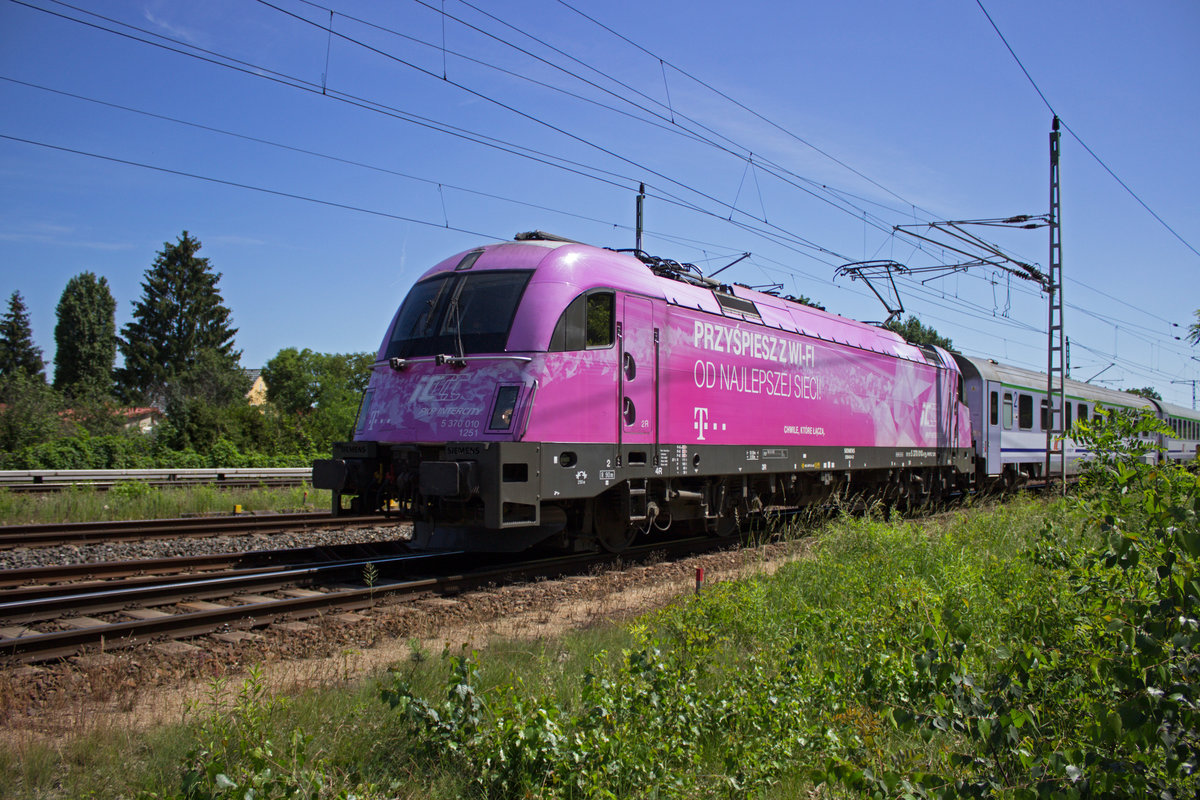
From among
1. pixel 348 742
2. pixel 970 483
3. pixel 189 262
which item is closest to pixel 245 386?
pixel 189 262

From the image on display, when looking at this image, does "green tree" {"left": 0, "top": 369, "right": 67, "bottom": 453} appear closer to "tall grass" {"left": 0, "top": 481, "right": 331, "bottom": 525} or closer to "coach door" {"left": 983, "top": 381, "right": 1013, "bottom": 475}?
"tall grass" {"left": 0, "top": 481, "right": 331, "bottom": 525}

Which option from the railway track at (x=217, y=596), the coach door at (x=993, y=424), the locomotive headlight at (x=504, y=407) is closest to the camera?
the railway track at (x=217, y=596)

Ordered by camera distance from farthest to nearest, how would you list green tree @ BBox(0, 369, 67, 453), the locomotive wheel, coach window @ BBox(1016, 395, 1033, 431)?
green tree @ BBox(0, 369, 67, 453)
coach window @ BBox(1016, 395, 1033, 431)
the locomotive wheel

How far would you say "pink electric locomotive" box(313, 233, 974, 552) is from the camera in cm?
858

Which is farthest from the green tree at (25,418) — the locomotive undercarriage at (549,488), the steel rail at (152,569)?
the locomotive undercarriage at (549,488)

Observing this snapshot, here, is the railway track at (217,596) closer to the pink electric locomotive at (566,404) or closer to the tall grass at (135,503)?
the pink electric locomotive at (566,404)

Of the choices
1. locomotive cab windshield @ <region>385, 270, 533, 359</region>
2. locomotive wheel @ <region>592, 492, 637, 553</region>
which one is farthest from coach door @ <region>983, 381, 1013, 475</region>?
locomotive cab windshield @ <region>385, 270, 533, 359</region>

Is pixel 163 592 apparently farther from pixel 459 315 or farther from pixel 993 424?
pixel 993 424

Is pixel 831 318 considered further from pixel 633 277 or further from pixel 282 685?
pixel 282 685

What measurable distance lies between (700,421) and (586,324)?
105 inches

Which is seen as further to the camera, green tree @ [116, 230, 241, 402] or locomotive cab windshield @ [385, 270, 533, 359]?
green tree @ [116, 230, 241, 402]

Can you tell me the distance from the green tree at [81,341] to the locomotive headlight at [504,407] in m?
65.4

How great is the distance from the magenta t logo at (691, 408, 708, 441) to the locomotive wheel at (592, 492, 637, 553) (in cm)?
159

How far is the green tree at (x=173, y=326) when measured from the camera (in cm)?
6369
